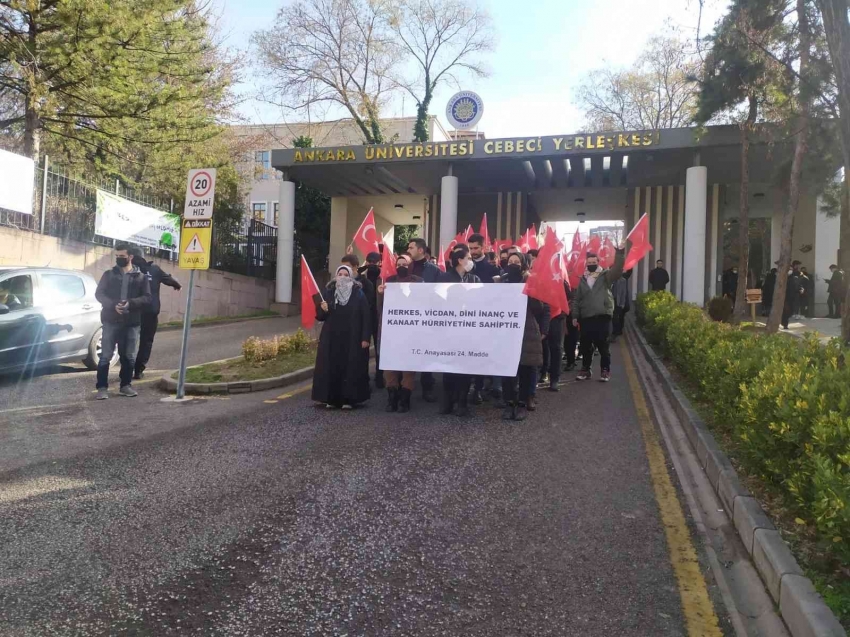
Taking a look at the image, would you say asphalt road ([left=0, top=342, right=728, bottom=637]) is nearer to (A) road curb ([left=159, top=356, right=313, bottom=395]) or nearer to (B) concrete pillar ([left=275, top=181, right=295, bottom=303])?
(A) road curb ([left=159, top=356, right=313, bottom=395])

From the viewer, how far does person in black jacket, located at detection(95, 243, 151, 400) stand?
8.01 m

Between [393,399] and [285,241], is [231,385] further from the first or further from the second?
[285,241]

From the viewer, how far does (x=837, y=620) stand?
2.70 m

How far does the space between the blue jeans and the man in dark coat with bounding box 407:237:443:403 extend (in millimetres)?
3641

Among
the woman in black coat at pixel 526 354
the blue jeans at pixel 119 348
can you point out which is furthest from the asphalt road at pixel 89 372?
the woman in black coat at pixel 526 354

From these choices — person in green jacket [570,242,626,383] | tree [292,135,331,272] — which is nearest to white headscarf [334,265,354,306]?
person in green jacket [570,242,626,383]

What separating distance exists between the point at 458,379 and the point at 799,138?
34.3 feet

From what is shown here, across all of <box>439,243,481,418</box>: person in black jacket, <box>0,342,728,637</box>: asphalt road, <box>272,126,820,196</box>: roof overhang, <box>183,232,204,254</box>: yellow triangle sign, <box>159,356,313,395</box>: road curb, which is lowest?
<box>0,342,728,637</box>: asphalt road

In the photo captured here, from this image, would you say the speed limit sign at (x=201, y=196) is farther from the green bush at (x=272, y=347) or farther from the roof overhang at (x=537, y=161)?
the roof overhang at (x=537, y=161)

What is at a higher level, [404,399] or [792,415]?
[792,415]

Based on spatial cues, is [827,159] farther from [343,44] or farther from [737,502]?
[343,44]

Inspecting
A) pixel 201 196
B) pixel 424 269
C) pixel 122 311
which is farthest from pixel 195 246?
pixel 424 269

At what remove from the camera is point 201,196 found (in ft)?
27.0

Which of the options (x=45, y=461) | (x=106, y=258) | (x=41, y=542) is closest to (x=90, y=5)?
(x=106, y=258)
